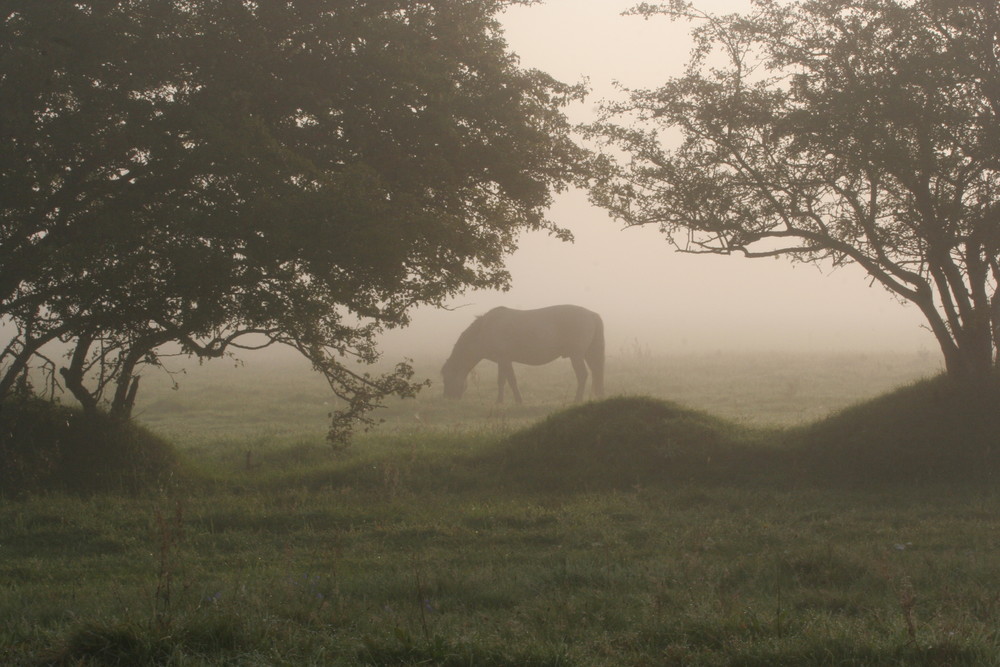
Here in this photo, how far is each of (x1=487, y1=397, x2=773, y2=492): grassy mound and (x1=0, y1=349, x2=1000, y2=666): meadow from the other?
0.04 m

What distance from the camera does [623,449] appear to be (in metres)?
12.1

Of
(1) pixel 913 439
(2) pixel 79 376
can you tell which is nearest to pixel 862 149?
(1) pixel 913 439

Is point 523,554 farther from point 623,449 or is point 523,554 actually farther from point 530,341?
point 530,341

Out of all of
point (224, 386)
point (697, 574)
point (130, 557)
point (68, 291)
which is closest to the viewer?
point (697, 574)

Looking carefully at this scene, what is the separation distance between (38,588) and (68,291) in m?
4.22

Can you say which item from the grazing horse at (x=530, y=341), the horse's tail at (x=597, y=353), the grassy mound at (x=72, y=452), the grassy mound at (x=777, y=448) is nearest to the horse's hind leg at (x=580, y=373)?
the grazing horse at (x=530, y=341)

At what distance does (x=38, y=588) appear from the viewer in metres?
6.70

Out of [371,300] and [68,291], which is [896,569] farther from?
[68,291]

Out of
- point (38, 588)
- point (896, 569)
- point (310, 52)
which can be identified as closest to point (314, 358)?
point (310, 52)

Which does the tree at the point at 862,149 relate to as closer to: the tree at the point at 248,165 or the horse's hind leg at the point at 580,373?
the tree at the point at 248,165

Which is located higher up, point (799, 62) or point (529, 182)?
point (799, 62)

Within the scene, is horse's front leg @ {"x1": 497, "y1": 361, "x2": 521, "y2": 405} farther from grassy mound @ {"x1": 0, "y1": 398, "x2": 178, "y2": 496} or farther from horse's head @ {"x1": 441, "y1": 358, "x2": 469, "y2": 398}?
grassy mound @ {"x1": 0, "y1": 398, "x2": 178, "y2": 496}

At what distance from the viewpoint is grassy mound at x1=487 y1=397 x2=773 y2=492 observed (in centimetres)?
1150

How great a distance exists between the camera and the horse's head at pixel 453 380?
989 inches
